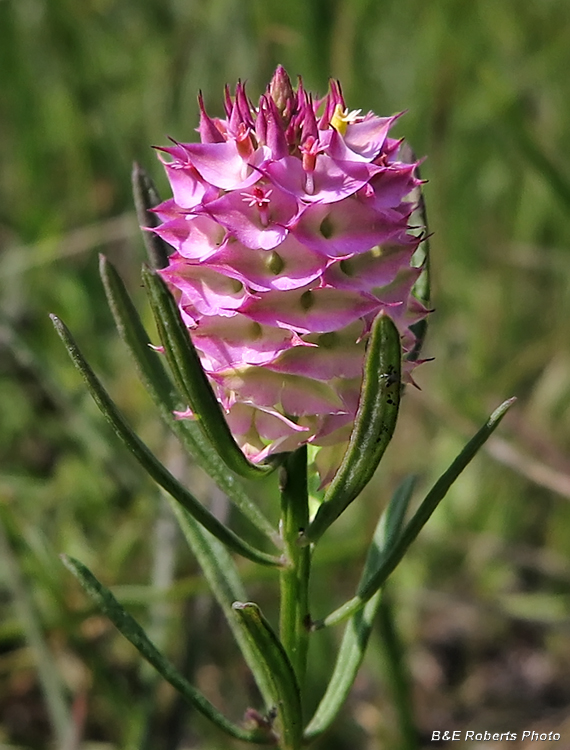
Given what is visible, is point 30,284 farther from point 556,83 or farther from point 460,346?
point 556,83

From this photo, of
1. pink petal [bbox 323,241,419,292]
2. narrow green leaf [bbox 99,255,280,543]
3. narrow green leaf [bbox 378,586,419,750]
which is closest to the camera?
pink petal [bbox 323,241,419,292]

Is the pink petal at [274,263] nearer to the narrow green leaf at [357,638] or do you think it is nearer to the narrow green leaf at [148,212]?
the narrow green leaf at [148,212]

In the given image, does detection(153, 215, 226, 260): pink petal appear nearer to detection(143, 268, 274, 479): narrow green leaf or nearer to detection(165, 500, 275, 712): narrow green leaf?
detection(143, 268, 274, 479): narrow green leaf

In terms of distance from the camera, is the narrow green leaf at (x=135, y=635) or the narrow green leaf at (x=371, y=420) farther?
the narrow green leaf at (x=135, y=635)

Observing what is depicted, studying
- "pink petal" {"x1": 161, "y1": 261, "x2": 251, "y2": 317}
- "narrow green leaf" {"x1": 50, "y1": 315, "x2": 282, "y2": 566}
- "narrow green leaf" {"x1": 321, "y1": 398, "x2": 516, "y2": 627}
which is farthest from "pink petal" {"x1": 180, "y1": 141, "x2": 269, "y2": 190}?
"narrow green leaf" {"x1": 321, "y1": 398, "x2": 516, "y2": 627}

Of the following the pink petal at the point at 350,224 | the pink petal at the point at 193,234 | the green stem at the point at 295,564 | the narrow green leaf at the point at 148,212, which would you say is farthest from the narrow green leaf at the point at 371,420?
the narrow green leaf at the point at 148,212

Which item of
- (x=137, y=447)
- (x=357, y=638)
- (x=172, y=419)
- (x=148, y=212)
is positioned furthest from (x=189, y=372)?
(x=357, y=638)
